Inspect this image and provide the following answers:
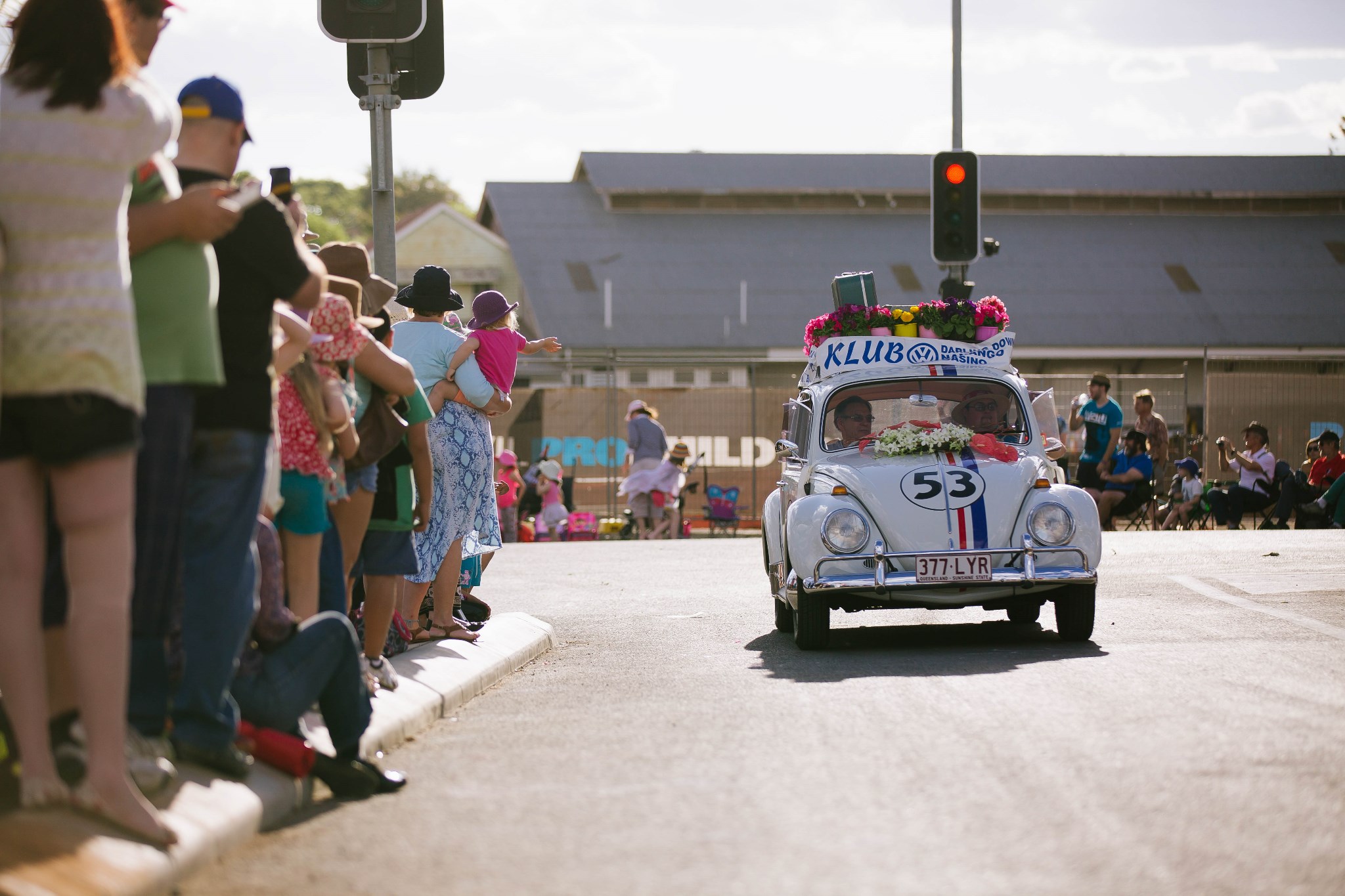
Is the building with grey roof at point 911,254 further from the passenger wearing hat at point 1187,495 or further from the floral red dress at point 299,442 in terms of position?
the floral red dress at point 299,442

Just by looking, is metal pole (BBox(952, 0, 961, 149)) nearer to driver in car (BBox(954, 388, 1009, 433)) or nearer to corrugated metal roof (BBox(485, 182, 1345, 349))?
driver in car (BBox(954, 388, 1009, 433))

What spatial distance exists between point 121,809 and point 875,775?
241cm

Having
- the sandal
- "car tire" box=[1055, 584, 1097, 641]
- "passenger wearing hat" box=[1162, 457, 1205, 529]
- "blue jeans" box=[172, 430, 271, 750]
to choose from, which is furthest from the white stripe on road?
"passenger wearing hat" box=[1162, 457, 1205, 529]

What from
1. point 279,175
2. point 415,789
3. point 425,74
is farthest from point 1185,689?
point 425,74

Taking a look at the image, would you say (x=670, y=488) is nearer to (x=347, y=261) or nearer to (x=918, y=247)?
(x=347, y=261)

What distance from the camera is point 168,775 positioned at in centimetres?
479

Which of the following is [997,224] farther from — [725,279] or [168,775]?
[168,775]

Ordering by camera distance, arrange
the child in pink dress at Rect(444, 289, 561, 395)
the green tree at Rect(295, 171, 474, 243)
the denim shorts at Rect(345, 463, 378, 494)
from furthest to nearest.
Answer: the green tree at Rect(295, 171, 474, 243)
the child in pink dress at Rect(444, 289, 561, 395)
the denim shorts at Rect(345, 463, 378, 494)

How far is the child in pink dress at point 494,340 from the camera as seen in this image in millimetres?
9633

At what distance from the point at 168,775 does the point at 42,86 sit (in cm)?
186

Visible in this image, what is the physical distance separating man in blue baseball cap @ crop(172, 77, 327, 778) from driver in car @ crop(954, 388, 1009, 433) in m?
6.59

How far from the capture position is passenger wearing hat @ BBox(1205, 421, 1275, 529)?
75.6ft

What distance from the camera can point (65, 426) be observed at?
4.43 meters

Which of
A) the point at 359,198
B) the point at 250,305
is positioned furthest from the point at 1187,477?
the point at 359,198
